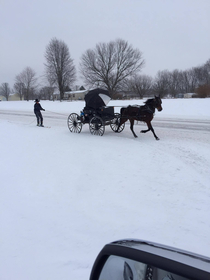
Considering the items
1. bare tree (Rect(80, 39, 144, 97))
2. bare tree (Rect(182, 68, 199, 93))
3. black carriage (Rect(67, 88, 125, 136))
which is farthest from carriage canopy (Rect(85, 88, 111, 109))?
bare tree (Rect(182, 68, 199, 93))

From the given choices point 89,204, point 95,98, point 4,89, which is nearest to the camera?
point 89,204

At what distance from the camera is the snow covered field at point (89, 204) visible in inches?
112

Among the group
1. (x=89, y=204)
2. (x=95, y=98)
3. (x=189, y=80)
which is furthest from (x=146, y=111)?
(x=189, y=80)

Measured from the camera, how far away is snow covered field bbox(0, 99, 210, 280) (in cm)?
285

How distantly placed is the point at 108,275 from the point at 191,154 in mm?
6080

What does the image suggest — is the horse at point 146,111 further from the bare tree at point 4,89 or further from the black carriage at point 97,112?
the bare tree at point 4,89

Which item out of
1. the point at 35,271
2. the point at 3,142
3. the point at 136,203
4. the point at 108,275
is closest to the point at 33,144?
the point at 3,142

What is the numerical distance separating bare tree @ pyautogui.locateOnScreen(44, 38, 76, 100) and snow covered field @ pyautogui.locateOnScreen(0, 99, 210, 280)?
43.4 meters

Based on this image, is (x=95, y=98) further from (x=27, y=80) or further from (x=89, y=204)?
(x=27, y=80)

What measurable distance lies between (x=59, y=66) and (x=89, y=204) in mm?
47567

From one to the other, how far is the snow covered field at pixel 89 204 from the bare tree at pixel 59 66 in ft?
142

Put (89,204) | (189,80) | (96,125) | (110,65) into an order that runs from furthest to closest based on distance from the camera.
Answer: (189,80) < (110,65) < (96,125) < (89,204)

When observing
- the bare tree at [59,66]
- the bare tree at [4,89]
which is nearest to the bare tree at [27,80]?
the bare tree at [59,66]

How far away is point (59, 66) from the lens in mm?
47156
